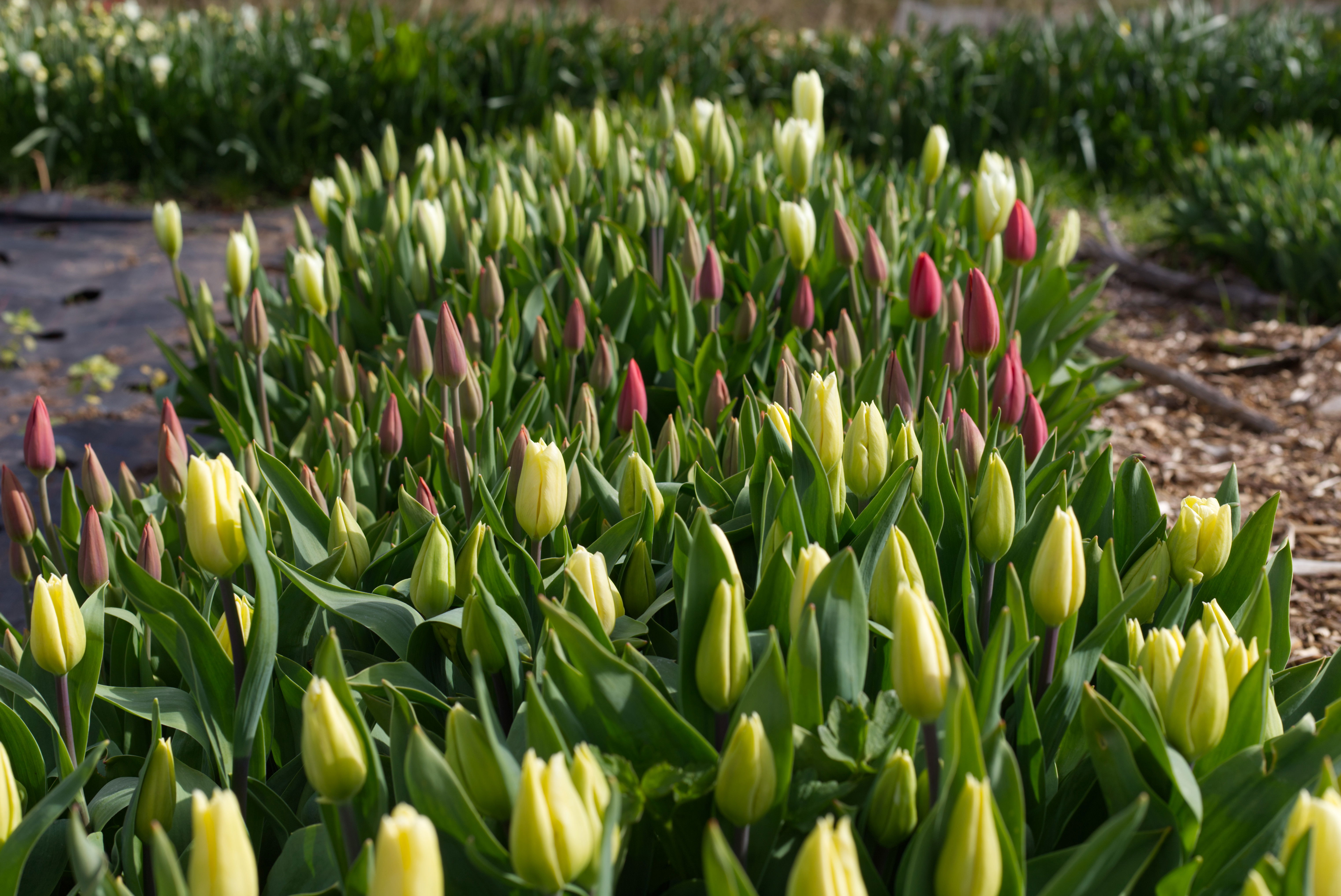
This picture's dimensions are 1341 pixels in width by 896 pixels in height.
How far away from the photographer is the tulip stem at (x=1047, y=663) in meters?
1.09

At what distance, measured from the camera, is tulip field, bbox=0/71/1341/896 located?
0.84 m

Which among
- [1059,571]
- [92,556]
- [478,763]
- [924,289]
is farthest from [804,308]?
[478,763]

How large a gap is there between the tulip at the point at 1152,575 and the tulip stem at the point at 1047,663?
156mm

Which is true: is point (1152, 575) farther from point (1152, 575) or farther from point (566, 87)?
point (566, 87)

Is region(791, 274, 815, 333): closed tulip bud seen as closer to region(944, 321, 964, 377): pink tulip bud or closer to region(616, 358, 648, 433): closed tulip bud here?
region(944, 321, 964, 377): pink tulip bud

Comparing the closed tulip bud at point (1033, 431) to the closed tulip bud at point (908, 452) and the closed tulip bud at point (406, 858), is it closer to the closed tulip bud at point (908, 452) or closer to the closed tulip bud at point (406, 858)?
the closed tulip bud at point (908, 452)

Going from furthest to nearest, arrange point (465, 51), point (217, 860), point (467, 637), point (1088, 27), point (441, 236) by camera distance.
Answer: point (1088, 27) → point (465, 51) → point (441, 236) → point (467, 637) → point (217, 860)

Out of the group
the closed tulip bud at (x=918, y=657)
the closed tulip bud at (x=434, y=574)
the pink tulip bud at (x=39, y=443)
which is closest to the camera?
the closed tulip bud at (x=918, y=657)

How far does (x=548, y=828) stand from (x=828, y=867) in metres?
0.20

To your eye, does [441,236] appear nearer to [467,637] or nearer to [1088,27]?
[467,637]

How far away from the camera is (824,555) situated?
3.36ft

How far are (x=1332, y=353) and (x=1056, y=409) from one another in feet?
8.52

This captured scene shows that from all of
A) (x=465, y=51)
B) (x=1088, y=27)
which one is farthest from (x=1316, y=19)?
(x=465, y=51)

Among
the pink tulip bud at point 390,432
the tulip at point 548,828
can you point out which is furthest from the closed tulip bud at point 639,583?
the pink tulip bud at point 390,432
